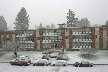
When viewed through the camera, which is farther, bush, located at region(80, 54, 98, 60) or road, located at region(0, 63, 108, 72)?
bush, located at region(80, 54, 98, 60)

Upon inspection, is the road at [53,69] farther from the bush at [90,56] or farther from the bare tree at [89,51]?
the bare tree at [89,51]

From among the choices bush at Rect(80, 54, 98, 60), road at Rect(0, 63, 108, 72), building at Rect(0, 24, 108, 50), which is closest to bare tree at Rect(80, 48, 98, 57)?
bush at Rect(80, 54, 98, 60)

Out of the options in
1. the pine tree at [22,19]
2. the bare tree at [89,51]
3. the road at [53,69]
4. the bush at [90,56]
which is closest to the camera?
the road at [53,69]

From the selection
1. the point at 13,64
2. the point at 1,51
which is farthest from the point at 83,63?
the point at 1,51

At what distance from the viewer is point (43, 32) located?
62.9 m

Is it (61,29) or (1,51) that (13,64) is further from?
(61,29)

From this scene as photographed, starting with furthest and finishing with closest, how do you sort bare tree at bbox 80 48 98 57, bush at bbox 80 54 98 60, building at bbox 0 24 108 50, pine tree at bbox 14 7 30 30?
1. pine tree at bbox 14 7 30 30
2. building at bbox 0 24 108 50
3. bare tree at bbox 80 48 98 57
4. bush at bbox 80 54 98 60

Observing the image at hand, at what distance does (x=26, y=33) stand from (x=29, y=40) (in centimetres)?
227

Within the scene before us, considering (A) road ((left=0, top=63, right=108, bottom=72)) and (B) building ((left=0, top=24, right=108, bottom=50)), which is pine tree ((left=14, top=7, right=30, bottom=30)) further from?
(A) road ((left=0, top=63, right=108, bottom=72))

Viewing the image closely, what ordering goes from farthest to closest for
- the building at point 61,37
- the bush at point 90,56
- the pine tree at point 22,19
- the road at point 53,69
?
the pine tree at point 22,19, the building at point 61,37, the bush at point 90,56, the road at point 53,69

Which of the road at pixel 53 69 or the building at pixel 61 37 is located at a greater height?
the building at pixel 61 37

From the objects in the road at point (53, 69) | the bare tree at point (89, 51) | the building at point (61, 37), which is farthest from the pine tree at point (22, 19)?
the road at point (53, 69)

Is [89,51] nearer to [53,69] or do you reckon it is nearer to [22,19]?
[53,69]

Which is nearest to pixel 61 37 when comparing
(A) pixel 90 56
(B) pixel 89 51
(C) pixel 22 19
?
(B) pixel 89 51
